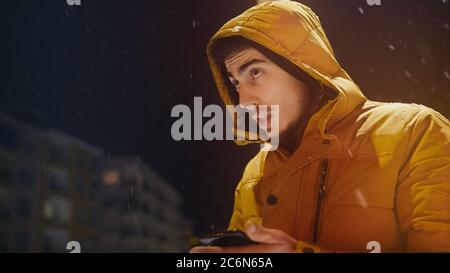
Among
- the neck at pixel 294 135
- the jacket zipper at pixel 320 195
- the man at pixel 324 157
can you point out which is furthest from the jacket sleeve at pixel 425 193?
the neck at pixel 294 135

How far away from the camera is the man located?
2.63 m

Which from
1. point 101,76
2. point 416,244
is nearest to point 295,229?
point 416,244

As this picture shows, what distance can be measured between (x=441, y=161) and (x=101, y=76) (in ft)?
6.70

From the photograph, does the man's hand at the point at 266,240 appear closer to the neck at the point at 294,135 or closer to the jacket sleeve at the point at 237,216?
the jacket sleeve at the point at 237,216

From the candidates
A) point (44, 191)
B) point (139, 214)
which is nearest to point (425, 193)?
point (139, 214)

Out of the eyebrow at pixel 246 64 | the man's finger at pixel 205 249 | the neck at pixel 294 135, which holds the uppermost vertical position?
the eyebrow at pixel 246 64

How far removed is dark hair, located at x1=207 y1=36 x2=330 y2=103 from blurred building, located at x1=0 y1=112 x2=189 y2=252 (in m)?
0.78

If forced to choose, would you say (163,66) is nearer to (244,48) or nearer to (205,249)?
(244,48)

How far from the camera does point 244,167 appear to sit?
313cm

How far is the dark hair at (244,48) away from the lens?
9.61 ft

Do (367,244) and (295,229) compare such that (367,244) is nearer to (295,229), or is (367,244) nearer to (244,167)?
(295,229)

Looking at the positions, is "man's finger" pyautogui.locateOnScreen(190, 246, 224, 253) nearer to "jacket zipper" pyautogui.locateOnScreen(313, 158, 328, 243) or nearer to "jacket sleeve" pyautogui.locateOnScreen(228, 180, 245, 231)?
"jacket sleeve" pyautogui.locateOnScreen(228, 180, 245, 231)

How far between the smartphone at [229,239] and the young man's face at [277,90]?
620 millimetres

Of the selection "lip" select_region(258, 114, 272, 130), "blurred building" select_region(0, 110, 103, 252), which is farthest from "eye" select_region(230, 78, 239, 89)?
"blurred building" select_region(0, 110, 103, 252)
